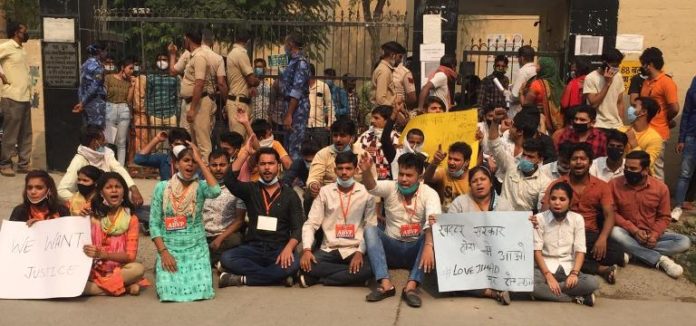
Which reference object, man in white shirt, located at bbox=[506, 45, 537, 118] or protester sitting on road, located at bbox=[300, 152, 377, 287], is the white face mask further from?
protester sitting on road, located at bbox=[300, 152, 377, 287]

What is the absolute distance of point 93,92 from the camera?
9930mm

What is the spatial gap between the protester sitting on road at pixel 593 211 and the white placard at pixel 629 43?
12.1ft

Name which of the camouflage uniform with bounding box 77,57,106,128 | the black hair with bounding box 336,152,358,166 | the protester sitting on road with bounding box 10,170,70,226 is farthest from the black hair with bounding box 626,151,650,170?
the camouflage uniform with bounding box 77,57,106,128

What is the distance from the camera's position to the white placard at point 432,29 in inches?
380

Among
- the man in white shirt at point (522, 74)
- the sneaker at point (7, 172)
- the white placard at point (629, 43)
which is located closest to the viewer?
the man in white shirt at point (522, 74)

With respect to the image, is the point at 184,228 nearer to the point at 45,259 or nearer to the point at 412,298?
the point at 45,259

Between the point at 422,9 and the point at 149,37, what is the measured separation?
9.37 metres

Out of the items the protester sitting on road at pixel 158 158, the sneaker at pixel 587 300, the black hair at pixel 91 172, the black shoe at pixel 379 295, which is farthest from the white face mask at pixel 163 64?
the sneaker at pixel 587 300

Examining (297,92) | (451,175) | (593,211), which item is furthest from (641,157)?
(297,92)

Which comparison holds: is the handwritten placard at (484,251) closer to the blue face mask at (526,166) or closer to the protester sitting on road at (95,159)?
the blue face mask at (526,166)

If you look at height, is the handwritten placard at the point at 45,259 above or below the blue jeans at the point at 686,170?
below

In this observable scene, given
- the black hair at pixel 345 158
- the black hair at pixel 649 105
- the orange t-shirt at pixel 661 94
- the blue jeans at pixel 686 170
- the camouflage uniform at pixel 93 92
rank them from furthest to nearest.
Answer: the camouflage uniform at pixel 93 92 → the blue jeans at pixel 686 170 → the orange t-shirt at pixel 661 94 → the black hair at pixel 649 105 → the black hair at pixel 345 158

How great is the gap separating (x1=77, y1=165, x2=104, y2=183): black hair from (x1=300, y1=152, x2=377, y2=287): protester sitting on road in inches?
72.5

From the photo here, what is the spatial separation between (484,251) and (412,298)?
0.69 metres
